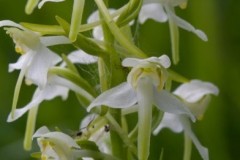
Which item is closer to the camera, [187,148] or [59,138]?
[59,138]

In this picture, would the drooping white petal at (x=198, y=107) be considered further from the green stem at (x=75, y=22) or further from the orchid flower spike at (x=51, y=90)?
the green stem at (x=75, y=22)

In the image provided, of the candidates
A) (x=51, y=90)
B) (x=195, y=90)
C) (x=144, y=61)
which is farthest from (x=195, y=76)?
(x=144, y=61)

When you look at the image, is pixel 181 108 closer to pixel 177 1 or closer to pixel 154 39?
pixel 177 1

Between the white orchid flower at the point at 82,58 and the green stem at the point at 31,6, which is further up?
the green stem at the point at 31,6

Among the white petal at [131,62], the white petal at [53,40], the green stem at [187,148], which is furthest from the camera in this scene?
the green stem at [187,148]

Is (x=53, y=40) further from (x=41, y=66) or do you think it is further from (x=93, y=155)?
(x=93, y=155)

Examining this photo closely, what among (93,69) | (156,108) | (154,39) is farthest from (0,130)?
(156,108)

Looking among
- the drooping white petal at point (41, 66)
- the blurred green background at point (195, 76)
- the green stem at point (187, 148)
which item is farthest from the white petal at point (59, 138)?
the blurred green background at point (195, 76)

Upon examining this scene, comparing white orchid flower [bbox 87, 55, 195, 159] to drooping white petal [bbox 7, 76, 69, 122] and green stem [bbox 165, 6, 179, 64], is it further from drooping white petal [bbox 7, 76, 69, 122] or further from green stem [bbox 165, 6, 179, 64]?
drooping white petal [bbox 7, 76, 69, 122]
